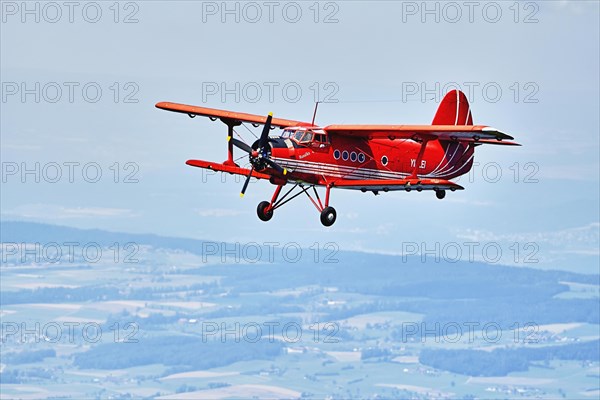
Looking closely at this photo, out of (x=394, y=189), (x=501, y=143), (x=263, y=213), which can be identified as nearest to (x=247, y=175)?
(x=263, y=213)

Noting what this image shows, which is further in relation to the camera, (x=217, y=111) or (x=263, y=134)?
(x=217, y=111)

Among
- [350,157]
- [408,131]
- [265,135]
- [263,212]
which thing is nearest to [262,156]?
[265,135]

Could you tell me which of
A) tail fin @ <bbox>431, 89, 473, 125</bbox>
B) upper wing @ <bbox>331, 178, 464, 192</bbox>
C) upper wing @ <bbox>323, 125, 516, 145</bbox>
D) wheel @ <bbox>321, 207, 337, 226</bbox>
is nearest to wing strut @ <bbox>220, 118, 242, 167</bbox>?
upper wing @ <bbox>323, 125, 516, 145</bbox>

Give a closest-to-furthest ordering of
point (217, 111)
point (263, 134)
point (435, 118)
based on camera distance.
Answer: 1. point (263, 134)
2. point (217, 111)
3. point (435, 118)

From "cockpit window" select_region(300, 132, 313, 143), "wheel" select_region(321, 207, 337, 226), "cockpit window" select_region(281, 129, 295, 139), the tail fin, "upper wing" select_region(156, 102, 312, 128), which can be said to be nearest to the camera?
"wheel" select_region(321, 207, 337, 226)

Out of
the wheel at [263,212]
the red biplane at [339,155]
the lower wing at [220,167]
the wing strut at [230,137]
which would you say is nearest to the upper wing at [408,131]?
the red biplane at [339,155]

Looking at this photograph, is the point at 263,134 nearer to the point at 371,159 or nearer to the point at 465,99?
the point at 371,159

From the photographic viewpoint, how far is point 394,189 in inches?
2798

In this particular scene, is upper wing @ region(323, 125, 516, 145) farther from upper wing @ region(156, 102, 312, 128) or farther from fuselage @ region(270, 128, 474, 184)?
upper wing @ region(156, 102, 312, 128)

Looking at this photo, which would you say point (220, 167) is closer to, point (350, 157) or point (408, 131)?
point (350, 157)

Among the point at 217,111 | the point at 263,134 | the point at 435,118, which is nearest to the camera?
the point at 263,134

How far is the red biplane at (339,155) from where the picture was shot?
70188 millimetres

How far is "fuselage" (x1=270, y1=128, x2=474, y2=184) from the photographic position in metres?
70.8

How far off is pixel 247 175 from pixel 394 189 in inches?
276
